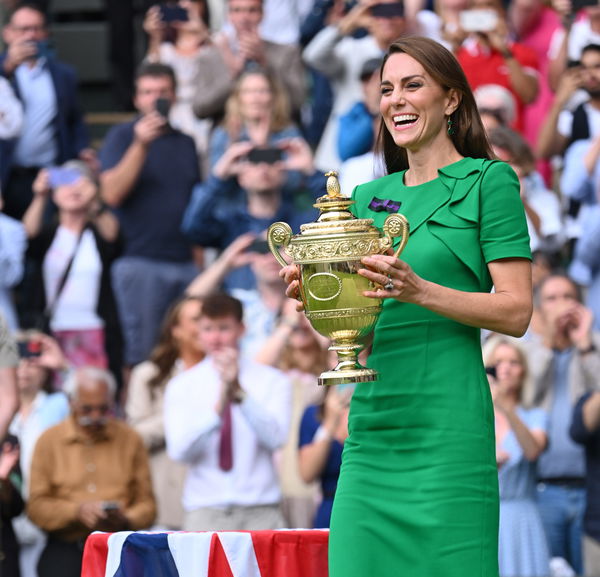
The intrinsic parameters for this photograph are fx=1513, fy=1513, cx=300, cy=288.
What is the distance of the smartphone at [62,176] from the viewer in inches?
368

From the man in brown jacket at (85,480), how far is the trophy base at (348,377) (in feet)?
13.3

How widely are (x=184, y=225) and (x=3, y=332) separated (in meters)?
3.40

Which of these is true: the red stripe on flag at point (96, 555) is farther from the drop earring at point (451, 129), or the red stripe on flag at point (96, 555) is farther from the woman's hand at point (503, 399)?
the woman's hand at point (503, 399)

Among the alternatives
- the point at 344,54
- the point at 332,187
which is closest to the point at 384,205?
the point at 332,187

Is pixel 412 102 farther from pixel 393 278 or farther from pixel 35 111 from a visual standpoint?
pixel 35 111

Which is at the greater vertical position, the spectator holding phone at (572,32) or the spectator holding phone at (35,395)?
the spectator holding phone at (572,32)

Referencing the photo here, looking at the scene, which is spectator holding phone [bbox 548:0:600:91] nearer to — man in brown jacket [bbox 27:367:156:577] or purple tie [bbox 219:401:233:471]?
purple tie [bbox 219:401:233:471]

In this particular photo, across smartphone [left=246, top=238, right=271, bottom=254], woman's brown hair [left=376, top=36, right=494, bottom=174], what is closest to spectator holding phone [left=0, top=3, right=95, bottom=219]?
smartphone [left=246, top=238, right=271, bottom=254]

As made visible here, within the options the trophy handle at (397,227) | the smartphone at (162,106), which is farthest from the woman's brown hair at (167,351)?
the trophy handle at (397,227)

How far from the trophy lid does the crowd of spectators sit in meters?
2.53

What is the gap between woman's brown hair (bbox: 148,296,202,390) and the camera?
328 inches

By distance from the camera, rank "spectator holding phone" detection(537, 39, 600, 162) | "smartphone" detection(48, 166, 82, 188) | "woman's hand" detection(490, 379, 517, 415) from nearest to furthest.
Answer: "woman's hand" detection(490, 379, 517, 415)
"spectator holding phone" detection(537, 39, 600, 162)
"smartphone" detection(48, 166, 82, 188)

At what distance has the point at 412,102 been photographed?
12.4 feet

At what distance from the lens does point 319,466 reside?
25.0 ft
